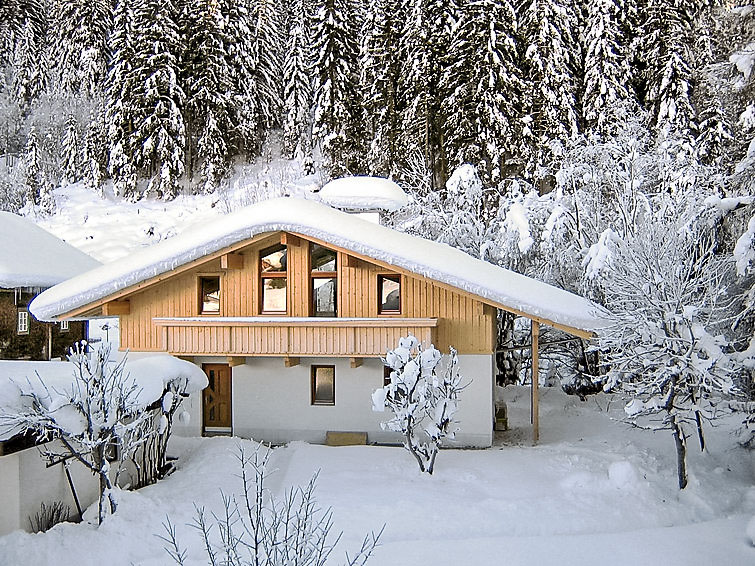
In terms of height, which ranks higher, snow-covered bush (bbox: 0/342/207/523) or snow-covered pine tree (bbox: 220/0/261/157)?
snow-covered pine tree (bbox: 220/0/261/157)

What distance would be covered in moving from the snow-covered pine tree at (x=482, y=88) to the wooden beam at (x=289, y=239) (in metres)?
14.7

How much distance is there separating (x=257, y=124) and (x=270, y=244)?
2643 centimetres

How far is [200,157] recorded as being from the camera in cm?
3753

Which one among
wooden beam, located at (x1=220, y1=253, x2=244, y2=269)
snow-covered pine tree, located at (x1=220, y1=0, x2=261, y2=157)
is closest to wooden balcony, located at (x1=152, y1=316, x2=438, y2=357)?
wooden beam, located at (x1=220, y1=253, x2=244, y2=269)

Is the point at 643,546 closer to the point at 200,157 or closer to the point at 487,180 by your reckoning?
the point at 487,180

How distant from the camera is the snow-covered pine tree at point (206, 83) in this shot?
35969 millimetres

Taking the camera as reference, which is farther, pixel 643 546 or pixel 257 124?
pixel 257 124

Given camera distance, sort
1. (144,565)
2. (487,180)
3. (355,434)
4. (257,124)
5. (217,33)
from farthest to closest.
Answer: (257,124), (217,33), (487,180), (355,434), (144,565)

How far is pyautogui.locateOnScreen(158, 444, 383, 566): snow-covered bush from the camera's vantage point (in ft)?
16.7

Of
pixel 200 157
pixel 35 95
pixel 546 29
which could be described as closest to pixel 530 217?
pixel 546 29

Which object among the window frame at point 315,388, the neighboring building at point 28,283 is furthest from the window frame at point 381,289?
the neighboring building at point 28,283

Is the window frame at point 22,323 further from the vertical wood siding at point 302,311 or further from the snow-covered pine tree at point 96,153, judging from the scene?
the snow-covered pine tree at point 96,153

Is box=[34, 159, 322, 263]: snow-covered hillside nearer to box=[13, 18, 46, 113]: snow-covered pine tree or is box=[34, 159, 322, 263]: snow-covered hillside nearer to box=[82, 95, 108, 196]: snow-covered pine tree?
box=[82, 95, 108, 196]: snow-covered pine tree

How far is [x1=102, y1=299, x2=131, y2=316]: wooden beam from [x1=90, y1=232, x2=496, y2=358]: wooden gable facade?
2 centimetres
